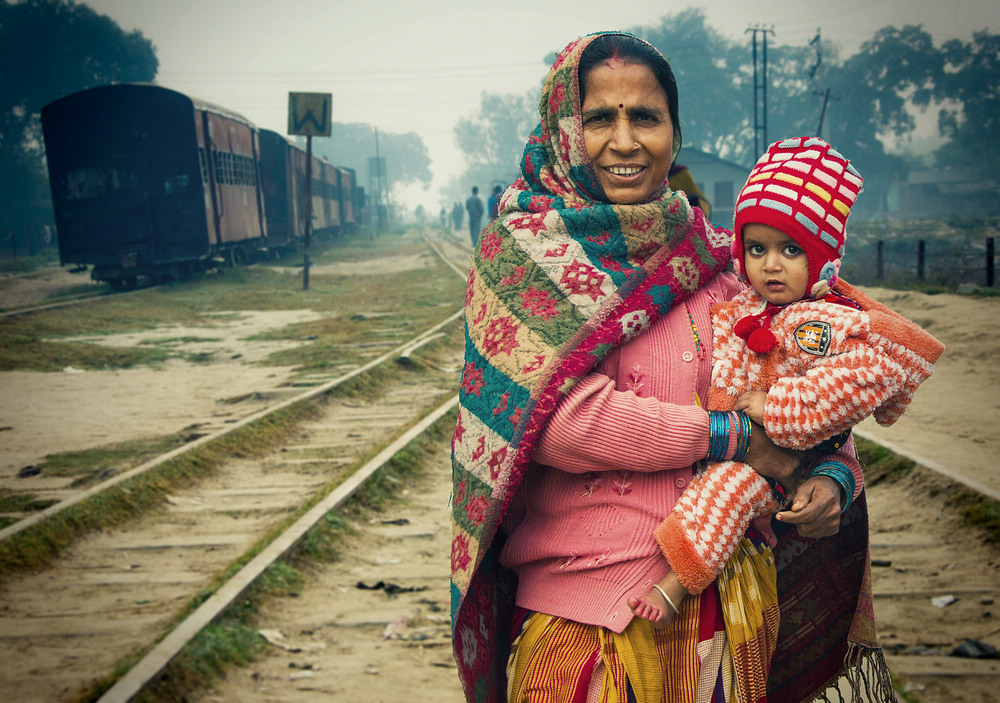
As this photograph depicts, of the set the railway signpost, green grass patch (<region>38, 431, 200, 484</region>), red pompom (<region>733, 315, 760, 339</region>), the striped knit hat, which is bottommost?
green grass patch (<region>38, 431, 200, 484</region>)

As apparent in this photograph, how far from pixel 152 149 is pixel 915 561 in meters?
18.8

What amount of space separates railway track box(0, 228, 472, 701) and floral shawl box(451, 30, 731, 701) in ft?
6.73

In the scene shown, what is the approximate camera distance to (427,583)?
473 centimetres

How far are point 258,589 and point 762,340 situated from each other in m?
3.33

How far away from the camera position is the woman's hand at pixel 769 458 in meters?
1.66

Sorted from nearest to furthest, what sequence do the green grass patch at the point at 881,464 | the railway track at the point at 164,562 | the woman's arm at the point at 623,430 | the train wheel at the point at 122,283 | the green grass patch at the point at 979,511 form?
1. the woman's arm at the point at 623,430
2. the railway track at the point at 164,562
3. the green grass patch at the point at 979,511
4. the green grass patch at the point at 881,464
5. the train wheel at the point at 122,283

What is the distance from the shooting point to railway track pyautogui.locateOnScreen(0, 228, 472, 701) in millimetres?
3588

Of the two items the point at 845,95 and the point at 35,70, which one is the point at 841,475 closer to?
the point at 35,70

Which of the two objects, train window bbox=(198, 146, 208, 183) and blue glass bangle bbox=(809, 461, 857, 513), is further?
train window bbox=(198, 146, 208, 183)

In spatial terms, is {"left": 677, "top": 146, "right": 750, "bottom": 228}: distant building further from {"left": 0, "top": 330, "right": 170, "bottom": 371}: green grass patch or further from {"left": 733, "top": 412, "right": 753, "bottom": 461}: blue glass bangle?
{"left": 733, "top": 412, "right": 753, "bottom": 461}: blue glass bangle

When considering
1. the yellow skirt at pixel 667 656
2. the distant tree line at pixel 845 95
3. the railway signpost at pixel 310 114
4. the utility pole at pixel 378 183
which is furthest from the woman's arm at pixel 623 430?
the utility pole at pixel 378 183

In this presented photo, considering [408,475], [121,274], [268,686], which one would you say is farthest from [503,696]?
[121,274]

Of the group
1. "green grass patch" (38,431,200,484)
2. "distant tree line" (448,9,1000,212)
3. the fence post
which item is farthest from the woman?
"distant tree line" (448,9,1000,212)

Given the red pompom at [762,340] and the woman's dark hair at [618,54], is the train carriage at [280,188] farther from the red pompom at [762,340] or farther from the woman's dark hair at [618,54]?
the red pompom at [762,340]
